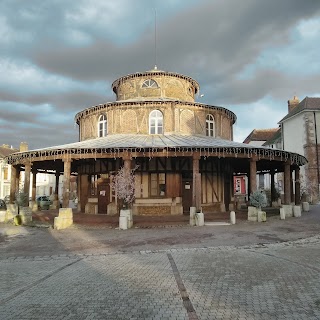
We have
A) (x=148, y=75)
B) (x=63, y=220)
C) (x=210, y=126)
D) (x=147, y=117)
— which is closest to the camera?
(x=63, y=220)

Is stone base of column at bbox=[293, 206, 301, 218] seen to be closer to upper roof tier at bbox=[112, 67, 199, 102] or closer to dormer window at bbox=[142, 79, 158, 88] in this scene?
upper roof tier at bbox=[112, 67, 199, 102]

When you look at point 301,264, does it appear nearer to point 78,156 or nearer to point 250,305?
point 250,305

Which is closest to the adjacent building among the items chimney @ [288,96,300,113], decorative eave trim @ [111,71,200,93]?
chimney @ [288,96,300,113]

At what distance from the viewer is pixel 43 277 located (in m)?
7.79

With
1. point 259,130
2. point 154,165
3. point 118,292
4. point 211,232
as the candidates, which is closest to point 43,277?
point 118,292

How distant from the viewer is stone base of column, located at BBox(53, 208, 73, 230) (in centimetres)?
1620

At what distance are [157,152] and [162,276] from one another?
10.3 meters

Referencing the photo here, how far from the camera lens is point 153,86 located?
2580cm

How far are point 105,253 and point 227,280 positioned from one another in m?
4.60

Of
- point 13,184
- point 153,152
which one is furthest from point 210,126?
point 13,184

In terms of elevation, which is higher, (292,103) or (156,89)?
(292,103)

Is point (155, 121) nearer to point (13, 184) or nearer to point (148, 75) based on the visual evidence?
point (148, 75)

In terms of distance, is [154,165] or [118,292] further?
[154,165]

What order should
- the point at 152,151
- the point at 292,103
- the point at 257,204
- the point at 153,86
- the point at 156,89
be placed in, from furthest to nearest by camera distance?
the point at 292,103
the point at 153,86
the point at 156,89
the point at 257,204
the point at 152,151
